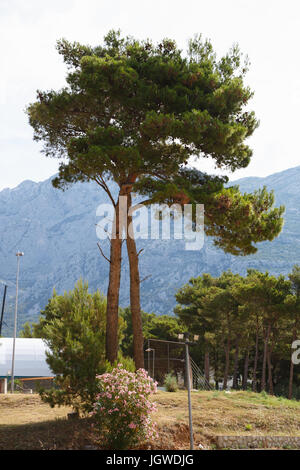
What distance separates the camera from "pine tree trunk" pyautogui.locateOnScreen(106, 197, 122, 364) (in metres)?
12.8

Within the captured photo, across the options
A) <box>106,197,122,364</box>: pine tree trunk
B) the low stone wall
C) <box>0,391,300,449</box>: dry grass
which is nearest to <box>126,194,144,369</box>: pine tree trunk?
<box>106,197,122,364</box>: pine tree trunk

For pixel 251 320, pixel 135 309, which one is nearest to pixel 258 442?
pixel 135 309

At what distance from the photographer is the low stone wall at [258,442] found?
427 inches

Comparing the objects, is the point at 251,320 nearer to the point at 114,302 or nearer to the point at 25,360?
the point at 25,360

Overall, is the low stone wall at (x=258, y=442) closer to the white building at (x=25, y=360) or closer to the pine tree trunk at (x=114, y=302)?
the pine tree trunk at (x=114, y=302)

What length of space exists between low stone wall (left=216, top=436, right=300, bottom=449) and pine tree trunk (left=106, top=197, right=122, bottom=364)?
350cm

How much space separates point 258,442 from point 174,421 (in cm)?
218

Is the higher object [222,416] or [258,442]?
[222,416]

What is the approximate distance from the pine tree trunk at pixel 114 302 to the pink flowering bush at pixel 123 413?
2.56 meters

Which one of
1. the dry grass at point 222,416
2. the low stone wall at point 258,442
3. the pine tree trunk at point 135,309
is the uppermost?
the pine tree trunk at point 135,309

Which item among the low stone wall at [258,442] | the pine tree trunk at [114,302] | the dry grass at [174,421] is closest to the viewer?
the dry grass at [174,421]

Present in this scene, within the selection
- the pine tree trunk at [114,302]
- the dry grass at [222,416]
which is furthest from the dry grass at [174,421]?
the pine tree trunk at [114,302]

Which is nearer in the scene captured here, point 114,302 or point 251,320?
point 114,302

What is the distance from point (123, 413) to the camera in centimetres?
964
